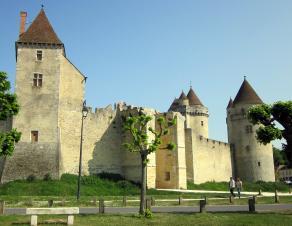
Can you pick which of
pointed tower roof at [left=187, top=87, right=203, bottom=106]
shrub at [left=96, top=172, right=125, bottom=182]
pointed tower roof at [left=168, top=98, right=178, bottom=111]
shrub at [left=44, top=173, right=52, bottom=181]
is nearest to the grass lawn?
shrub at [left=44, top=173, right=52, bottom=181]

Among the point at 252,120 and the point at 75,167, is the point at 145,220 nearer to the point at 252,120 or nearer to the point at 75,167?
the point at 252,120

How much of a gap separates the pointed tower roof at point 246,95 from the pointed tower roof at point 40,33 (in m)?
25.8

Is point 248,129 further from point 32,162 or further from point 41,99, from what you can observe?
point 32,162

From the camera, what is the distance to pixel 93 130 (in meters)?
34.8

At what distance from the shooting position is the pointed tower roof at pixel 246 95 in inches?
1886

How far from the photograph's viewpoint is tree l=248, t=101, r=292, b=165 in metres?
19.5

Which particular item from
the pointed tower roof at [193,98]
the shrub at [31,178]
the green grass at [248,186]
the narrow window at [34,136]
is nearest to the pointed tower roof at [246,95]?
the pointed tower roof at [193,98]

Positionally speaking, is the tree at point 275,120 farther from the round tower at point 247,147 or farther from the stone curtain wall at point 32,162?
the round tower at point 247,147

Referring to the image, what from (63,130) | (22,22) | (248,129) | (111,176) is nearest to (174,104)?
(248,129)

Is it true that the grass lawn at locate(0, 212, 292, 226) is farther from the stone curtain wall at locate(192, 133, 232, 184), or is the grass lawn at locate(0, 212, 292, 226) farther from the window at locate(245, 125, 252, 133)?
the window at locate(245, 125, 252, 133)

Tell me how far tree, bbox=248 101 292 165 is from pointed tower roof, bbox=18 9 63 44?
19873 millimetres

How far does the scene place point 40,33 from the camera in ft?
110

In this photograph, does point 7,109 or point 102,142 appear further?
point 102,142

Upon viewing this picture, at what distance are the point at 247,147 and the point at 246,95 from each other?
673cm
